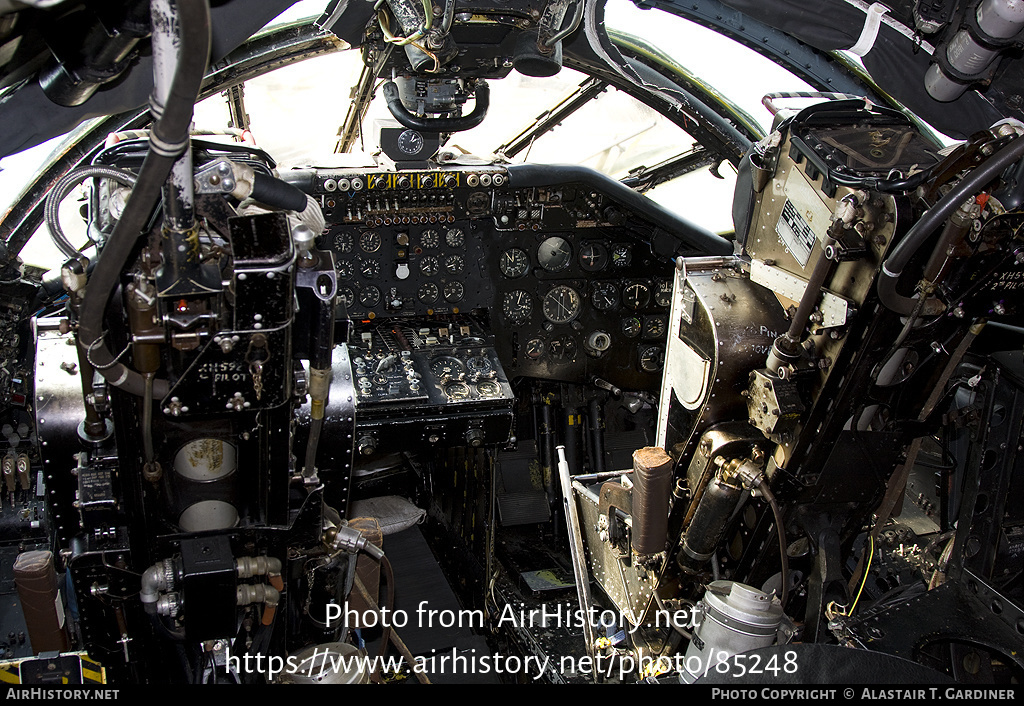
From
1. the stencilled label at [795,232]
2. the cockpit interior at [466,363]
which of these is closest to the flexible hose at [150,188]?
the cockpit interior at [466,363]

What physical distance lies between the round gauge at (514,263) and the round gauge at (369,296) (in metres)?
0.82

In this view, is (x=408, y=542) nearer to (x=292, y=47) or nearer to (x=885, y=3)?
(x=292, y=47)

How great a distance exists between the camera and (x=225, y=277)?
245 centimetres

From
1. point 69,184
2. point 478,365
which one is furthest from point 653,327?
point 69,184

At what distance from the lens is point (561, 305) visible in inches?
231

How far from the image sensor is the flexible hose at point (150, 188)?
1752mm

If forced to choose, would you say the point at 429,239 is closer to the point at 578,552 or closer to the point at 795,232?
the point at 578,552

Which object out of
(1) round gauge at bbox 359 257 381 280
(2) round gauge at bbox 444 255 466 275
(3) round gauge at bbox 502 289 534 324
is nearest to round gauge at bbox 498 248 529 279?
(3) round gauge at bbox 502 289 534 324

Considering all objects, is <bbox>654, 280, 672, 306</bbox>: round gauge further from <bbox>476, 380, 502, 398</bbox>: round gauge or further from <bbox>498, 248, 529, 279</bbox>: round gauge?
<bbox>476, 380, 502, 398</bbox>: round gauge

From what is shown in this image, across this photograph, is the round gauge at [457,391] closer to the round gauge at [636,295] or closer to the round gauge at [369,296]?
the round gauge at [369,296]

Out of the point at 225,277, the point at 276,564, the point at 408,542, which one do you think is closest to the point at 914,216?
the point at 225,277

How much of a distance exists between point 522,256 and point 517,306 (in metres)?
0.34

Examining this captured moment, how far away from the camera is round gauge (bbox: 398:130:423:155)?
5.11 m

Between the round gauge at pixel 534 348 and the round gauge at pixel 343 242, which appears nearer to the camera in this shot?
the round gauge at pixel 343 242
